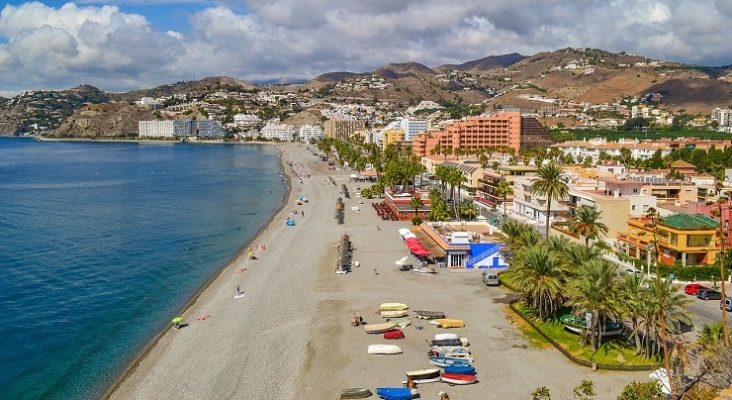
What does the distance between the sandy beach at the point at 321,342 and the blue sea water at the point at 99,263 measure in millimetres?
2716

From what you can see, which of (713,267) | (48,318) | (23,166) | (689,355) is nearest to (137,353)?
(48,318)

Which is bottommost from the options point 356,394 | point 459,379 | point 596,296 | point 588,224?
point 356,394

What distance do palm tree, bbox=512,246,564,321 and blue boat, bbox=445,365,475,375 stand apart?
702 cm

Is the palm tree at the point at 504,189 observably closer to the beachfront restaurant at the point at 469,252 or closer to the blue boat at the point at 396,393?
the beachfront restaurant at the point at 469,252

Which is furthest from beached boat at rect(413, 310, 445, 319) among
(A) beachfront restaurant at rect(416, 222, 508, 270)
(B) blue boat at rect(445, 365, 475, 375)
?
(A) beachfront restaurant at rect(416, 222, 508, 270)

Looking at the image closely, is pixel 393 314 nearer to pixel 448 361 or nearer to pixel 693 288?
pixel 448 361

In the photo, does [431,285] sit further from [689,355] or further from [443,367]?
[689,355]

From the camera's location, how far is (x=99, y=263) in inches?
2046

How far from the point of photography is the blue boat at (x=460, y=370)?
85.4 feet

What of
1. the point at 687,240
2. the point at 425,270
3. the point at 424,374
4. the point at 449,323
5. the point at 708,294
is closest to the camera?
the point at 424,374

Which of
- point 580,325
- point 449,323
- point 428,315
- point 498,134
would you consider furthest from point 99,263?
point 498,134

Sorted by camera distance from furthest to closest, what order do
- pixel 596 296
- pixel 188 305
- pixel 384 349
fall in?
pixel 188 305 → pixel 384 349 → pixel 596 296

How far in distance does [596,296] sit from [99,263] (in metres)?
40.6

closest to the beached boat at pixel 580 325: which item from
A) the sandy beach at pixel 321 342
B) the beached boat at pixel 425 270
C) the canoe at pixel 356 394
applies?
the sandy beach at pixel 321 342
